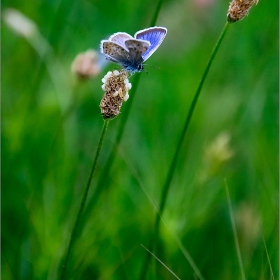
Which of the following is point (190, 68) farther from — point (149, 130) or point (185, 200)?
A: point (185, 200)

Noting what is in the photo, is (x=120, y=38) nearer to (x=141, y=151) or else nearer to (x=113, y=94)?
(x=113, y=94)

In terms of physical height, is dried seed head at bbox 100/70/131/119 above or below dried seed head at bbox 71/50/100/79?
above

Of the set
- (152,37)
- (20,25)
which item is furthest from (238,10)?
(20,25)

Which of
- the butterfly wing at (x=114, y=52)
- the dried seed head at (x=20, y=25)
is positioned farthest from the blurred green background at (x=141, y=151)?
the butterfly wing at (x=114, y=52)

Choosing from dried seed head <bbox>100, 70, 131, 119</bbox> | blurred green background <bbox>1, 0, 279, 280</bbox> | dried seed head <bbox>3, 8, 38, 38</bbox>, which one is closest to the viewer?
dried seed head <bbox>100, 70, 131, 119</bbox>

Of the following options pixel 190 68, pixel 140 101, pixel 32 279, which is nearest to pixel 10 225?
pixel 32 279

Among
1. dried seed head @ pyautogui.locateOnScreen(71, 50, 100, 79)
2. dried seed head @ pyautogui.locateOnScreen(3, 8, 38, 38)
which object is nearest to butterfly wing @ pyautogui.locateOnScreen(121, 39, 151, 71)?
dried seed head @ pyautogui.locateOnScreen(71, 50, 100, 79)

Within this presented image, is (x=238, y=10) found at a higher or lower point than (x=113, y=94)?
higher

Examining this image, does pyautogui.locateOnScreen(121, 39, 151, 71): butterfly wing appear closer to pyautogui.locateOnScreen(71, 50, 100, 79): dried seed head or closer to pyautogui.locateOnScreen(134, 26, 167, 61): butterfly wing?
pyautogui.locateOnScreen(134, 26, 167, 61): butterfly wing
